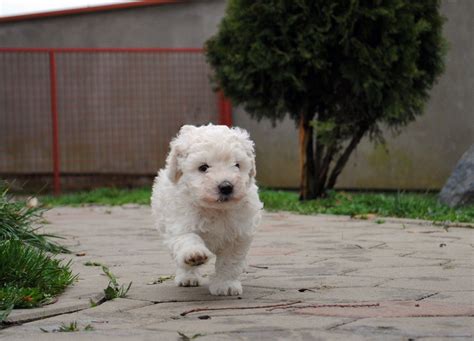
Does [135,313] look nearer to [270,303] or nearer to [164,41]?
[270,303]

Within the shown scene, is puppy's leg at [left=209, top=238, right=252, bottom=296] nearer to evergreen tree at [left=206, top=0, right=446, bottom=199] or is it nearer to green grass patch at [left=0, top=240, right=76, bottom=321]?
green grass patch at [left=0, top=240, right=76, bottom=321]

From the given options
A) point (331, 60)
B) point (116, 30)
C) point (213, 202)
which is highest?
point (116, 30)

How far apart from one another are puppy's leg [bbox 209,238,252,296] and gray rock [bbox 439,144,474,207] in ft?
14.5

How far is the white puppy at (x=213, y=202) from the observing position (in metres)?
4.25

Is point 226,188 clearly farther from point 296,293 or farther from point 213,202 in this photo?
point 296,293

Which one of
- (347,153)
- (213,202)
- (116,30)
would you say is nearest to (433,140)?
(347,153)

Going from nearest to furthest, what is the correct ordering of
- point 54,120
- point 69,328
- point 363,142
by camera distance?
point 69,328, point 363,142, point 54,120

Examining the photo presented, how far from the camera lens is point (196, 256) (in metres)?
4.16

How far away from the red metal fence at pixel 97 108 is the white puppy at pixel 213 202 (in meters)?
8.19

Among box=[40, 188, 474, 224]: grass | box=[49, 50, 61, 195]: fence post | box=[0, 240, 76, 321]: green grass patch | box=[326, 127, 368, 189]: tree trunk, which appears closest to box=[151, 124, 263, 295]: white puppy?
box=[0, 240, 76, 321]: green grass patch

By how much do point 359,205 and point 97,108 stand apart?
5.08 metres

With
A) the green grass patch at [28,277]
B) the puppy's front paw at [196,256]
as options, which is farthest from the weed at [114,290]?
the puppy's front paw at [196,256]

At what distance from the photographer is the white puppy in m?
4.25

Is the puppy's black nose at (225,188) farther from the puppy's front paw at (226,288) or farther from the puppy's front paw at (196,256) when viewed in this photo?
the puppy's front paw at (226,288)
